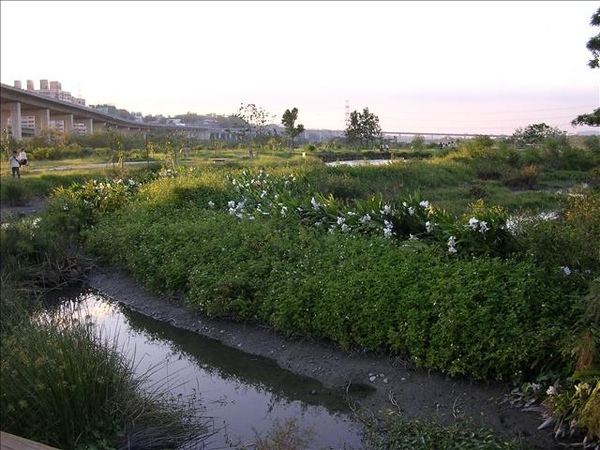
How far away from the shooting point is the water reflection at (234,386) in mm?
5383

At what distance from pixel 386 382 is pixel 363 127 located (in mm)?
52351

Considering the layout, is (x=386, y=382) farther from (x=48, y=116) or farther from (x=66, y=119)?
(x=66, y=119)

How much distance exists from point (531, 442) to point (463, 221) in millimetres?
3375

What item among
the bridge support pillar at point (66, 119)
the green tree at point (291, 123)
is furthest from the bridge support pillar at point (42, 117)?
the green tree at point (291, 123)

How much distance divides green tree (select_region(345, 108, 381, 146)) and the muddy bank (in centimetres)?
5010

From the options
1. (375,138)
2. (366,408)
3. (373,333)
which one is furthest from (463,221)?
(375,138)

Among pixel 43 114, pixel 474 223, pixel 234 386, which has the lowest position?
pixel 234 386

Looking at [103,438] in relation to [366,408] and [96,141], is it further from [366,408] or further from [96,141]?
[96,141]

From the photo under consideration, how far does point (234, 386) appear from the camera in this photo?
6.47 meters

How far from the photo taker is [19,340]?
4.38 metres

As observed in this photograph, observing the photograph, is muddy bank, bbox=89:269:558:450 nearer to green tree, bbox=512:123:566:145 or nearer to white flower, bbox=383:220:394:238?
white flower, bbox=383:220:394:238

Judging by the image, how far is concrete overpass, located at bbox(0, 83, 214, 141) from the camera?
55.6m

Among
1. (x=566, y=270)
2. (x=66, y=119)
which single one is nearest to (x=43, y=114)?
(x=66, y=119)

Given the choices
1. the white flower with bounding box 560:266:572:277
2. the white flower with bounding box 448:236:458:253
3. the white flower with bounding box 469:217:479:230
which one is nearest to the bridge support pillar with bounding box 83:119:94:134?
the white flower with bounding box 448:236:458:253
